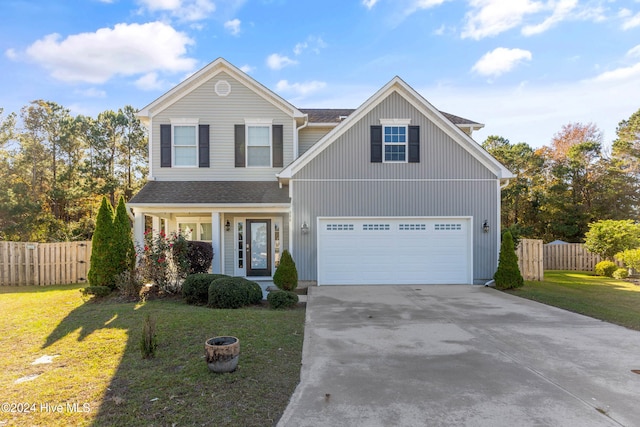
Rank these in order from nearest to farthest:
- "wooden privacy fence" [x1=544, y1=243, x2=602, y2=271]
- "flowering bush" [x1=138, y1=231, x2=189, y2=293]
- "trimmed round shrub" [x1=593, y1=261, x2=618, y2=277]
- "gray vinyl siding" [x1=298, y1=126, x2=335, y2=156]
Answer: "flowering bush" [x1=138, y1=231, x2=189, y2=293] < "gray vinyl siding" [x1=298, y1=126, x2=335, y2=156] < "trimmed round shrub" [x1=593, y1=261, x2=618, y2=277] < "wooden privacy fence" [x1=544, y1=243, x2=602, y2=271]

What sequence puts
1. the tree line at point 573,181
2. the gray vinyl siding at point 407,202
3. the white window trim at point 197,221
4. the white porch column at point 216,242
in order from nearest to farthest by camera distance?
the white porch column at point 216,242
the gray vinyl siding at point 407,202
the white window trim at point 197,221
the tree line at point 573,181

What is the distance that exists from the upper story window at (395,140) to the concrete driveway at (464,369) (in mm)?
5451

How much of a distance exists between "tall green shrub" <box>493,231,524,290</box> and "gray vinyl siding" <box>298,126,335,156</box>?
292 inches

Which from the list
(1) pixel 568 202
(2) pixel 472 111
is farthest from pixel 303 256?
(1) pixel 568 202

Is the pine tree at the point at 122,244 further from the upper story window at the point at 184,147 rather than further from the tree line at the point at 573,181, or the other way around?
the tree line at the point at 573,181

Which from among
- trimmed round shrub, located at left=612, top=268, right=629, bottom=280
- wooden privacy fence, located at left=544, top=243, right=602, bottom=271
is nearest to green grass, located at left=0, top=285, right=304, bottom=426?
trimmed round shrub, located at left=612, top=268, right=629, bottom=280

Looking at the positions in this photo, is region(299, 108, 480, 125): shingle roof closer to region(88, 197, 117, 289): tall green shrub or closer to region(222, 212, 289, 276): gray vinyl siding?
region(222, 212, 289, 276): gray vinyl siding

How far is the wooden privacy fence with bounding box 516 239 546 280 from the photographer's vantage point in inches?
501

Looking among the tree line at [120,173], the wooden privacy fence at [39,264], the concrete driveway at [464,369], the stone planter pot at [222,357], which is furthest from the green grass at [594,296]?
the wooden privacy fence at [39,264]

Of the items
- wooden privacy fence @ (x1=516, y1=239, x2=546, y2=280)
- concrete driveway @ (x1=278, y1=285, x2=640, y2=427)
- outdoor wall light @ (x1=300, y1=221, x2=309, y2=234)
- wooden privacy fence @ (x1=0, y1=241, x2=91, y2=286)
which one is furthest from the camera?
wooden privacy fence @ (x1=516, y1=239, x2=546, y2=280)

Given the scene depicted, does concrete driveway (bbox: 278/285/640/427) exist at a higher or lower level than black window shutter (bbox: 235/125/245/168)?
lower

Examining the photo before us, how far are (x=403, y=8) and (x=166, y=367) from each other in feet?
40.3

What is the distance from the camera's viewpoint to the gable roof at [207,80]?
12047mm

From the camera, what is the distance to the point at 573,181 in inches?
995
